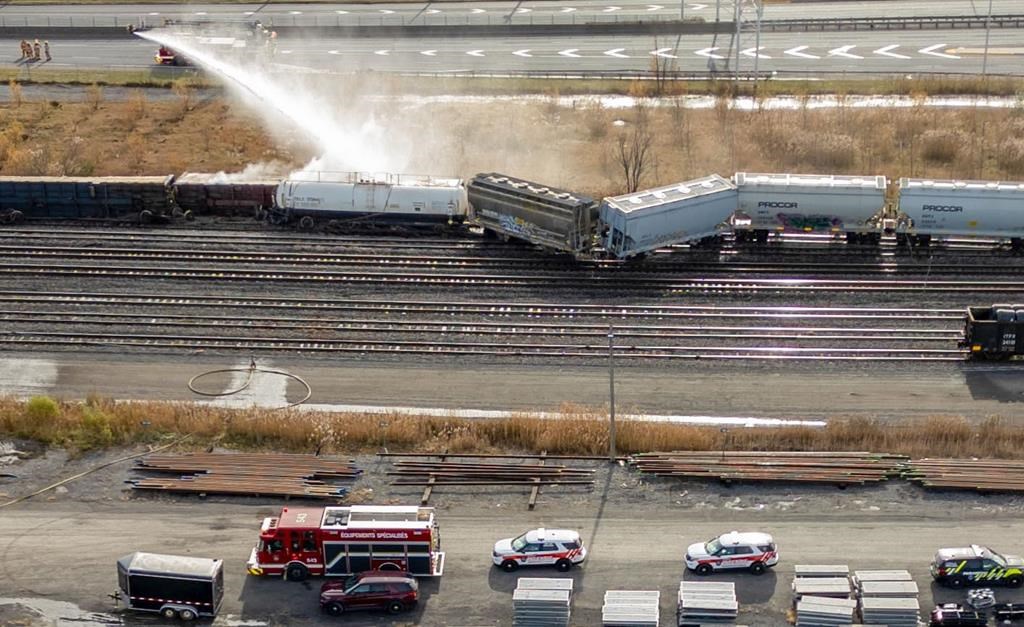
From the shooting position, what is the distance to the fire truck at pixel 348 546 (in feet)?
117

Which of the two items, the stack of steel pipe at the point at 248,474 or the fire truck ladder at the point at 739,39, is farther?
the fire truck ladder at the point at 739,39

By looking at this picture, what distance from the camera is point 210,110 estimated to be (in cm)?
7669

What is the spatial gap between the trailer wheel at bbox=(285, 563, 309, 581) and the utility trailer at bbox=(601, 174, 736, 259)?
24135 mm

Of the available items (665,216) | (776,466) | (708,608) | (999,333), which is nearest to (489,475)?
(776,466)

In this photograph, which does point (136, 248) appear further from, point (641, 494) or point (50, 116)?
point (641, 494)

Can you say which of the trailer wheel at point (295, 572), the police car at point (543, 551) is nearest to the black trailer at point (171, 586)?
the trailer wheel at point (295, 572)

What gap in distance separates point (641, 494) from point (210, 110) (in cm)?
4572

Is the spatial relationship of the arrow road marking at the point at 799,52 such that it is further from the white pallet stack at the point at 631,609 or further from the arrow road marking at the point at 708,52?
the white pallet stack at the point at 631,609

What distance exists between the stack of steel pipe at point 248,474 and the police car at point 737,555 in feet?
36.9

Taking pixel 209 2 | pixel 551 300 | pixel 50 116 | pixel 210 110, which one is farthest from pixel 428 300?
pixel 209 2

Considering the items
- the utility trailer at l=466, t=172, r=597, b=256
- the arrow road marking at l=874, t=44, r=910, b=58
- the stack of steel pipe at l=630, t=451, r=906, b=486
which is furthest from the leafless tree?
the stack of steel pipe at l=630, t=451, r=906, b=486

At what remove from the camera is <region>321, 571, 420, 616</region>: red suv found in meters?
34.5

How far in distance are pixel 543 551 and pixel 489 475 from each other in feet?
17.5

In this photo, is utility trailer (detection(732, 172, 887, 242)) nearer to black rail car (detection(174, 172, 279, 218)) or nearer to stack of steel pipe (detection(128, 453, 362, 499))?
black rail car (detection(174, 172, 279, 218))
